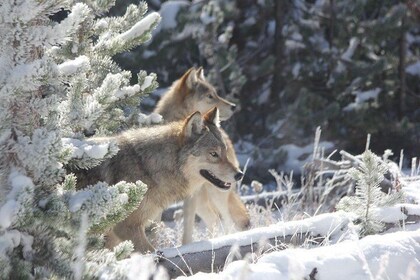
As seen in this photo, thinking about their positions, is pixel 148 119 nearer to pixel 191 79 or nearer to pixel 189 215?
pixel 189 215

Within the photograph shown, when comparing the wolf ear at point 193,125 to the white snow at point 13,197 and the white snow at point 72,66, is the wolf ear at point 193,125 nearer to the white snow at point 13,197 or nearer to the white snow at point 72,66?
the white snow at point 72,66

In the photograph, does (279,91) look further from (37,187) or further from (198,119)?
(37,187)

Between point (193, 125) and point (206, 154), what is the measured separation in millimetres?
275

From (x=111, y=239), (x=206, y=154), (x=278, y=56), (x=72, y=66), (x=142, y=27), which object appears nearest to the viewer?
(x=72, y=66)

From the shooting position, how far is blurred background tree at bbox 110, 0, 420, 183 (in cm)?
1367

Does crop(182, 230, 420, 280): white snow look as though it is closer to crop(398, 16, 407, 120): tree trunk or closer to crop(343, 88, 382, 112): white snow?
crop(343, 88, 382, 112): white snow

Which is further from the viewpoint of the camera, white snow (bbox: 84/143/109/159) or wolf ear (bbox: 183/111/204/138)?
wolf ear (bbox: 183/111/204/138)

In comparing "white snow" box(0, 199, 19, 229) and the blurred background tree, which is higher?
"white snow" box(0, 199, 19, 229)

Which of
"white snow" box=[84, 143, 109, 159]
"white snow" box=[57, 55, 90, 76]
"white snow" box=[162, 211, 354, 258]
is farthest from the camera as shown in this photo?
"white snow" box=[162, 211, 354, 258]

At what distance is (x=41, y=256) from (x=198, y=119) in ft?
7.99

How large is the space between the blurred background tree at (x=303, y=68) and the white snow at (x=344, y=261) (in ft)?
30.2

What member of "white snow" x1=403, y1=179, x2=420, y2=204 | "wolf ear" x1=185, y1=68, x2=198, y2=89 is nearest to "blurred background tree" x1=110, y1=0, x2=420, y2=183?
"wolf ear" x1=185, y1=68, x2=198, y2=89

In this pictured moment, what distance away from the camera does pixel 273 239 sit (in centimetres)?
495

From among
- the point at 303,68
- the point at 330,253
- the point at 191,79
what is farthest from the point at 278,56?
the point at 330,253
